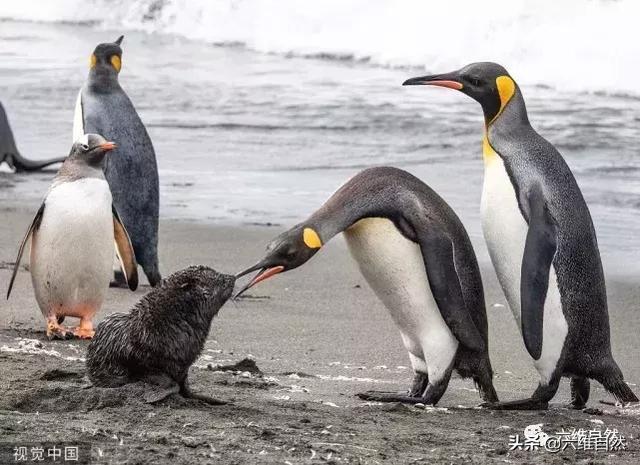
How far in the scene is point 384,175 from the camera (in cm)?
527

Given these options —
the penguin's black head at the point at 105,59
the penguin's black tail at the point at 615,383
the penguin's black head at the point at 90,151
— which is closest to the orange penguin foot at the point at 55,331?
the penguin's black head at the point at 90,151

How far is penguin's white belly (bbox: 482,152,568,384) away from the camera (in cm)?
537

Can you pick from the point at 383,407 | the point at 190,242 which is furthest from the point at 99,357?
the point at 190,242

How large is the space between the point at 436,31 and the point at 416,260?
52.3ft

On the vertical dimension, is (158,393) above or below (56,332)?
above

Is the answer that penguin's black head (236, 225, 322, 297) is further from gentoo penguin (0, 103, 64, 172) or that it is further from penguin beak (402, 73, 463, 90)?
gentoo penguin (0, 103, 64, 172)

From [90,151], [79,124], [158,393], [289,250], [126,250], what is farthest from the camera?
[79,124]

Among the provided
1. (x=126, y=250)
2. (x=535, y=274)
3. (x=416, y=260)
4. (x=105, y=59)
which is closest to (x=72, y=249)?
(x=126, y=250)

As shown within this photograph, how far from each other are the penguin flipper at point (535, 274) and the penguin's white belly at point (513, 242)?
8 cm

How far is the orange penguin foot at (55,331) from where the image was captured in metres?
6.31

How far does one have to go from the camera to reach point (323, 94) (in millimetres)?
16453

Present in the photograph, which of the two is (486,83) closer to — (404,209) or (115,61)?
(404,209)

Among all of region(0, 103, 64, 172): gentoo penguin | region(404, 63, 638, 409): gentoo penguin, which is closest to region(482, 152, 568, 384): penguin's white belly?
region(404, 63, 638, 409): gentoo penguin

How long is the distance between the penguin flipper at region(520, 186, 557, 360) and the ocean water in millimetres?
3075
